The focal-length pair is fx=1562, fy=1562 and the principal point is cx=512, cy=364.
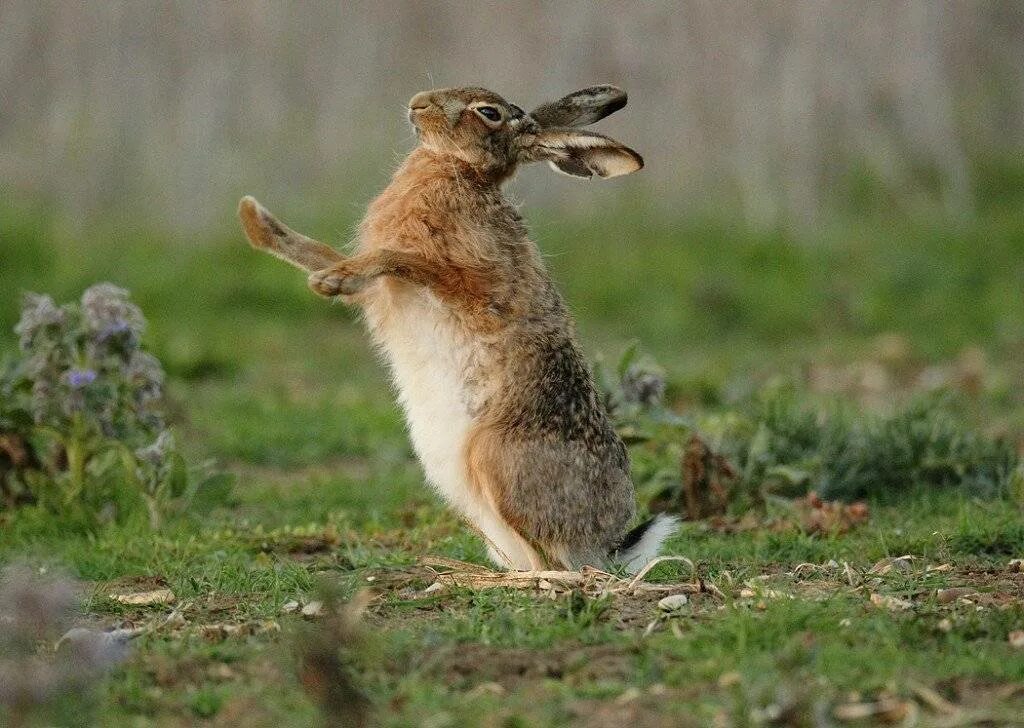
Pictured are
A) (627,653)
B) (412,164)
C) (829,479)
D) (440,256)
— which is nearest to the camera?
(627,653)

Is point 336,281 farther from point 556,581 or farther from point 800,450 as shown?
point 800,450

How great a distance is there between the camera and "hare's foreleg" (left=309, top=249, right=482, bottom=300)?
5.08 metres

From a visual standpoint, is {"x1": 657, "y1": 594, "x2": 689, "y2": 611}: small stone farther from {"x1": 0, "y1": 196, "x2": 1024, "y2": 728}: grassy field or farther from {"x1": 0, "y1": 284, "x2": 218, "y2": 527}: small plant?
{"x1": 0, "y1": 284, "x2": 218, "y2": 527}: small plant

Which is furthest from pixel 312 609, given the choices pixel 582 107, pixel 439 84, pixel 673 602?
pixel 439 84

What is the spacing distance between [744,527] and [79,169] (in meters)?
10.5

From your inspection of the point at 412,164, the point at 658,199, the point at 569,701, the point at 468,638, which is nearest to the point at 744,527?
the point at 412,164

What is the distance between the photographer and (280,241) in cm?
570

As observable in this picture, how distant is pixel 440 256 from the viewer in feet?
17.4

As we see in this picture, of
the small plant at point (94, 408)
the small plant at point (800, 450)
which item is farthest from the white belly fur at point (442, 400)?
the small plant at point (800, 450)

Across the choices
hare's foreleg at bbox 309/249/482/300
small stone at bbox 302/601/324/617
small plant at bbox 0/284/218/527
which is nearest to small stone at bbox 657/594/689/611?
small stone at bbox 302/601/324/617

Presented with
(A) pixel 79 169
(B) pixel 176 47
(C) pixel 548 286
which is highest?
(B) pixel 176 47

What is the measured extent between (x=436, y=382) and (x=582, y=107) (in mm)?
1175

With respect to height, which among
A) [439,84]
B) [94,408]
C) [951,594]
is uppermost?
[439,84]

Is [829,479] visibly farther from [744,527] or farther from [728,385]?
[728,385]
